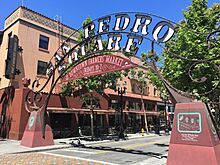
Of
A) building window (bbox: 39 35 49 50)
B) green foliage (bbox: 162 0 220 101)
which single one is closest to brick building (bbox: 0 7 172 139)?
building window (bbox: 39 35 49 50)

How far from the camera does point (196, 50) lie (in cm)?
1230

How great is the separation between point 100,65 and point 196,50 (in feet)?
18.4

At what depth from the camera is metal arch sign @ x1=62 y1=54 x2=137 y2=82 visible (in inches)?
488

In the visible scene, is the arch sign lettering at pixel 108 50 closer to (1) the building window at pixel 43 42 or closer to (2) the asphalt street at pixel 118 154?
(2) the asphalt street at pixel 118 154

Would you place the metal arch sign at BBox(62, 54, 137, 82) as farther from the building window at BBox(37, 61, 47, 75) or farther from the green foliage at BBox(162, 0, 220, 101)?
the building window at BBox(37, 61, 47, 75)

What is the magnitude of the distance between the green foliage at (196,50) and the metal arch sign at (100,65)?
2.61 meters

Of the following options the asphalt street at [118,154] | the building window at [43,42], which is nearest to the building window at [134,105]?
the building window at [43,42]

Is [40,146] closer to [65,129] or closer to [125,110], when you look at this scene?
[65,129]

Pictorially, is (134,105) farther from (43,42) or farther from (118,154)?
(118,154)

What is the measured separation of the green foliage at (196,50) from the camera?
12211 mm

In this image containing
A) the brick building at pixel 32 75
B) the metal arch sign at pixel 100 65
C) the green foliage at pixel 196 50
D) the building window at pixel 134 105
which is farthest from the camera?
the building window at pixel 134 105

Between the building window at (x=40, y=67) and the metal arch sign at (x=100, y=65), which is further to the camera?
the building window at (x=40, y=67)

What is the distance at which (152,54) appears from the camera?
440 inches

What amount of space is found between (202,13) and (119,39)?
541 centimetres
